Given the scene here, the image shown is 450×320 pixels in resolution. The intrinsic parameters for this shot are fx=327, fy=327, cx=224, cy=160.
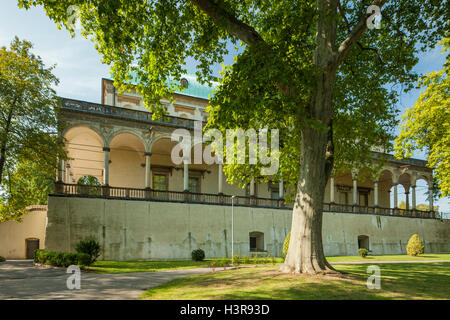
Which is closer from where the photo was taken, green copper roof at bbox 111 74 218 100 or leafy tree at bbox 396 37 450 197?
leafy tree at bbox 396 37 450 197

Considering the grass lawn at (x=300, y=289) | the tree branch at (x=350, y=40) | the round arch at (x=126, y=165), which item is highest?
the tree branch at (x=350, y=40)

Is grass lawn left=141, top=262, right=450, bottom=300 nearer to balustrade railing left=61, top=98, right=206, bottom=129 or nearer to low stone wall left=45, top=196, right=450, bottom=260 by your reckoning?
low stone wall left=45, top=196, right=450, bottom=260

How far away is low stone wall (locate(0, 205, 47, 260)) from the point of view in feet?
87.4

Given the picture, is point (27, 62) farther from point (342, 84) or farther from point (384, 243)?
point (384, 243)

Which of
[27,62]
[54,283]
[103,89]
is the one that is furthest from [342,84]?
[103,89]

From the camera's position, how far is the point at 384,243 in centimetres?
3259

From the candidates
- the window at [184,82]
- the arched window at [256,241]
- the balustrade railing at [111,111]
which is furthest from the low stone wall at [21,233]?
the window at [184,82]

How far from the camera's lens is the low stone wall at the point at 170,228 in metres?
19.8

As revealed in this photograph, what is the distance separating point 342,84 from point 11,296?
12989 millimetres

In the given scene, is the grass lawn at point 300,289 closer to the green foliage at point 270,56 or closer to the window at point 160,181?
the green foliage at point 270,56

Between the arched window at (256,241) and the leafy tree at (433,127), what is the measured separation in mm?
11924

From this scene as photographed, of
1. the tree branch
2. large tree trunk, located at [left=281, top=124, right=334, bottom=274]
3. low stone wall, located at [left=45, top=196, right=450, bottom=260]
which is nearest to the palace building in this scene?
low stone wall, located at [left=45, top=196, right=450, bottom=260]

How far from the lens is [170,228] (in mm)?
22766

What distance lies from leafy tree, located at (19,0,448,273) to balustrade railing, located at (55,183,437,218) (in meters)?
9.59
